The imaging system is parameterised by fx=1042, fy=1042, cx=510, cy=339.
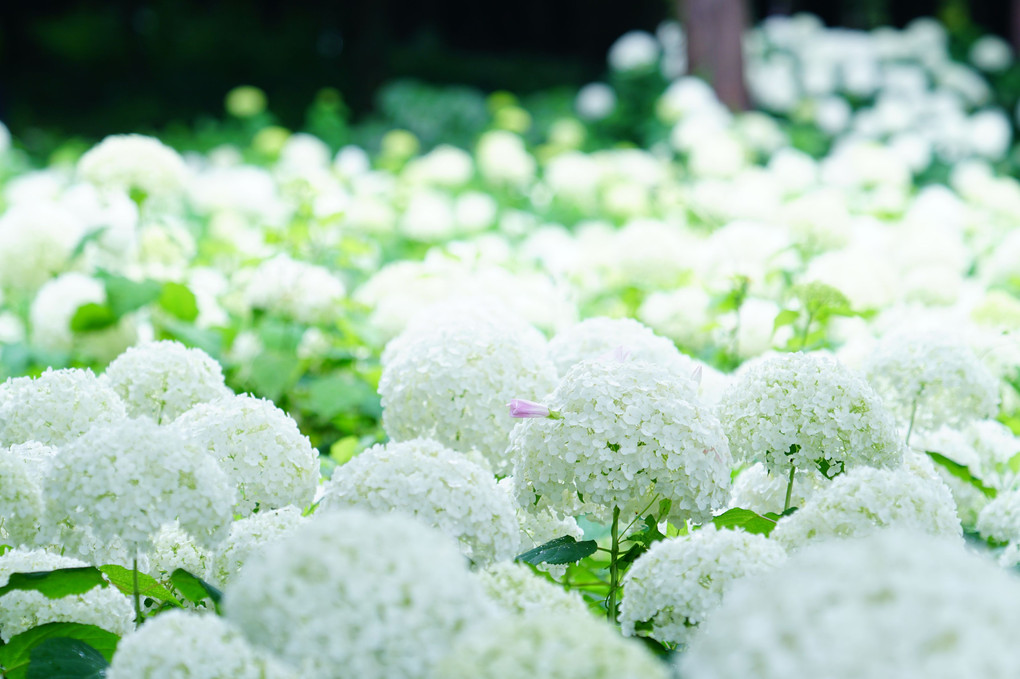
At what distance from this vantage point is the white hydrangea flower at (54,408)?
1907 mm

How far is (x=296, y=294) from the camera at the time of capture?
319cm

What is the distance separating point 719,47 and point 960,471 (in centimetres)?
734

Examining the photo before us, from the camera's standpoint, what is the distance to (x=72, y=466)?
1484 mm

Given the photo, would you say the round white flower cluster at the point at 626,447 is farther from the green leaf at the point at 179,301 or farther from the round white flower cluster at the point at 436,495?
the green leaf at the point at 179,301

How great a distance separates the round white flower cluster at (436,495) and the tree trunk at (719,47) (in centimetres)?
798

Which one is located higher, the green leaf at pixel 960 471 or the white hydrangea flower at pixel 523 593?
the white hydrangea flower at pixel 523 593

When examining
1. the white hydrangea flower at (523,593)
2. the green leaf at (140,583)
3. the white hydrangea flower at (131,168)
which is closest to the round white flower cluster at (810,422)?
the white hydrangea flower at (523,593)

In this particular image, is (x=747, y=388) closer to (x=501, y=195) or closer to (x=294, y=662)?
(x=294, y=662)

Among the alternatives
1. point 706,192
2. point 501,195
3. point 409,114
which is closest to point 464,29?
point 409,114

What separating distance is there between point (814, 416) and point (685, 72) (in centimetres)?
792

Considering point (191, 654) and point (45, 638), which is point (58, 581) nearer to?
point (45, 638)

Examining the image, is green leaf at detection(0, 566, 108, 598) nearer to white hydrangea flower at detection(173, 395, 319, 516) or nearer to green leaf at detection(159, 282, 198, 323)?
white hydrangea flower at detection(173, 395, 319, 516)

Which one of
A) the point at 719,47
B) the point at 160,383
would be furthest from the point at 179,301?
the point at 719,47

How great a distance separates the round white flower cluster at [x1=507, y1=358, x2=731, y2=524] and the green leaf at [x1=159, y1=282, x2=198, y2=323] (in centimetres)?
→ 184
